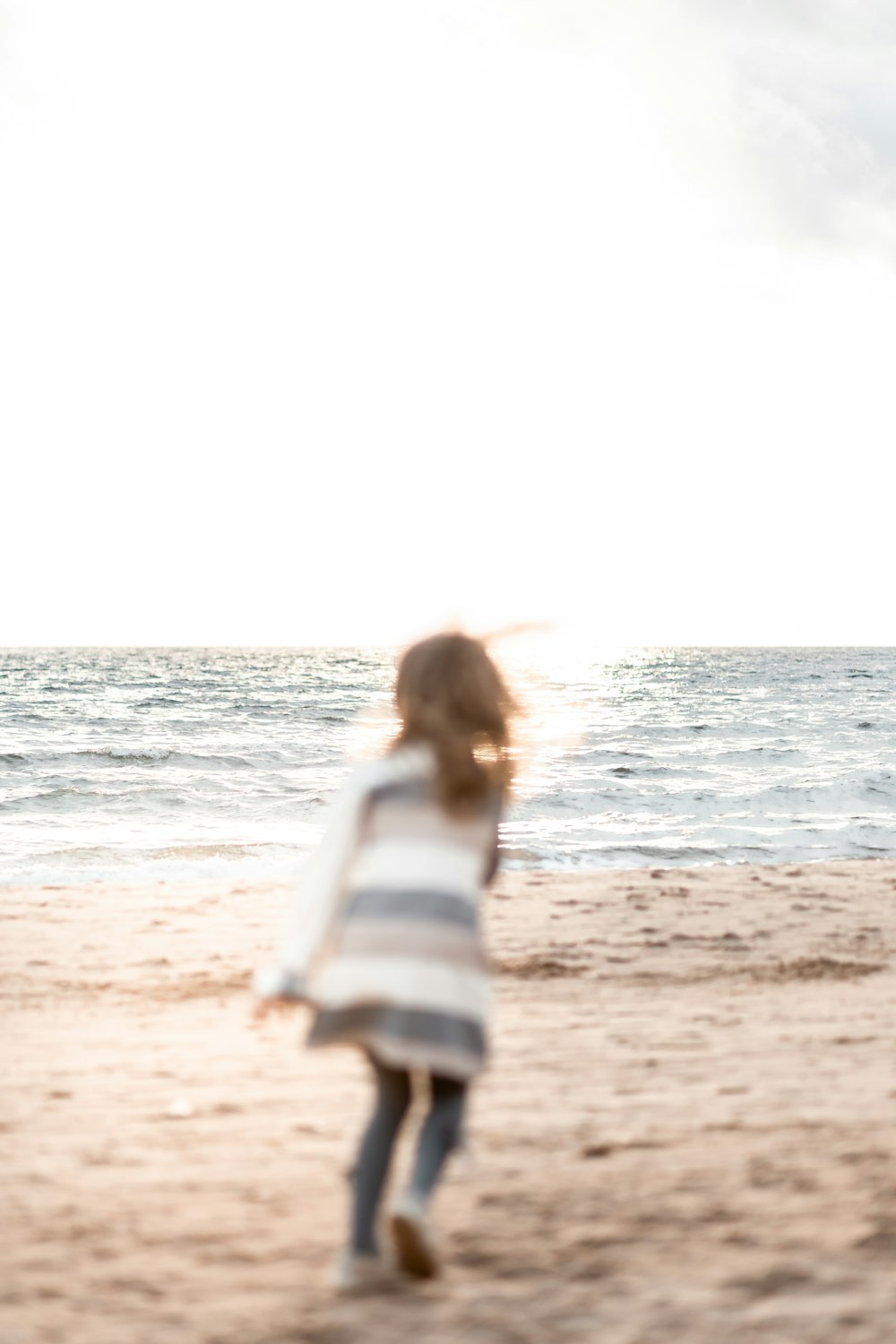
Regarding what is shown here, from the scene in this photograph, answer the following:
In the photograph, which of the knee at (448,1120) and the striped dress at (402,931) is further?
the knee at (448,1120)

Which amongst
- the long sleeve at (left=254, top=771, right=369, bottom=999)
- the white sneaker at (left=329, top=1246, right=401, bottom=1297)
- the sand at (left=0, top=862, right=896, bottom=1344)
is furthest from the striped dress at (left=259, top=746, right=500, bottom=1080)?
the sand at (left=0, top=862, right=896, bottom=1344)

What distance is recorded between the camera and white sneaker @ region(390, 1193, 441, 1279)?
280 cm

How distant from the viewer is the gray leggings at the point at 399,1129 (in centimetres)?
285

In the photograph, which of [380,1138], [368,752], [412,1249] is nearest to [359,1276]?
[412,1249]

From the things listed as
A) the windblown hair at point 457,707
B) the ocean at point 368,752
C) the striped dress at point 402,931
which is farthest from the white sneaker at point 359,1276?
the ocean at point 368,752

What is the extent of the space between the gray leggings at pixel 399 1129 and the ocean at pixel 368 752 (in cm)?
87

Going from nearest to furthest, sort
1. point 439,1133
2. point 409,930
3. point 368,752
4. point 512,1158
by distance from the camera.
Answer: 1. point 409,930
2. point 439,1133
3. point 512,1158
4. point 368,752

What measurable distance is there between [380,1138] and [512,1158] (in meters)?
1.12

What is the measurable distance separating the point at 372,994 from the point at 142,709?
31.3 metres

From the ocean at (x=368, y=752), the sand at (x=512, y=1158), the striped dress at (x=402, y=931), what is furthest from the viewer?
the ocean at (x=368, y=752)

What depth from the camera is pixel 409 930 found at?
2.76 m

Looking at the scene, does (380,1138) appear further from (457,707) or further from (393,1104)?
(457,707)

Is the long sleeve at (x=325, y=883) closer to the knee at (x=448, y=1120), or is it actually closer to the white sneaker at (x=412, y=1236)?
the knee at (x=448, y=1120)

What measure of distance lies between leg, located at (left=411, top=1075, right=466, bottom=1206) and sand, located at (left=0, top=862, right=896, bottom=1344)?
32 cm
